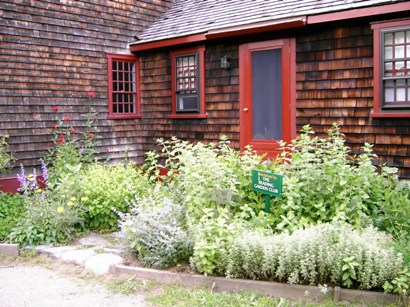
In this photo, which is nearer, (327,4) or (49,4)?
(327,4)

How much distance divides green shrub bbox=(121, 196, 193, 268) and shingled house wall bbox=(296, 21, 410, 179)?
3712mm

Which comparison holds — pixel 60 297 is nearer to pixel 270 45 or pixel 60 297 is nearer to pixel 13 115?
pixel 13 115

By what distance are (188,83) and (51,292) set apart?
250 inches

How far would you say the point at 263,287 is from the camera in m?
4.02

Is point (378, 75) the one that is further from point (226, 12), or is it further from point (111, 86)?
point (111, 86)

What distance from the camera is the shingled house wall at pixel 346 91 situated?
23.2 ft

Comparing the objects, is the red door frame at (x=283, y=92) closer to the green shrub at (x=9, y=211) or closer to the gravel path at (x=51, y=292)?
the green shrub at (x=9, y=211)

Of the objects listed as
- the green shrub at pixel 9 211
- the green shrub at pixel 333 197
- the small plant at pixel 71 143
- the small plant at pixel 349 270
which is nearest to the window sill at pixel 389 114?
the green shrub at pixel 333 197

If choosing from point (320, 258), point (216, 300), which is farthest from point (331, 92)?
point (216, 300)

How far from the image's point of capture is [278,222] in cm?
488

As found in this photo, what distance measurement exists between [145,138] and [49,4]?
11.8 feet

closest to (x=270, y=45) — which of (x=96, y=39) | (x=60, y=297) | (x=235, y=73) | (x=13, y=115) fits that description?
(x=235, y=73)

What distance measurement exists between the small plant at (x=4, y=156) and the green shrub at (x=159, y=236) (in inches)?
139

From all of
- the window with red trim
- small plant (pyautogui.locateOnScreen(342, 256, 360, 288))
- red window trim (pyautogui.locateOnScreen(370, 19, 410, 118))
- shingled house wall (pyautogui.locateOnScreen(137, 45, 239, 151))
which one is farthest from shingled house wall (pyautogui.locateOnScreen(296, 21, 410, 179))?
small plant (pyautogui.locateOnScreen(342, 256, 360, 288))
